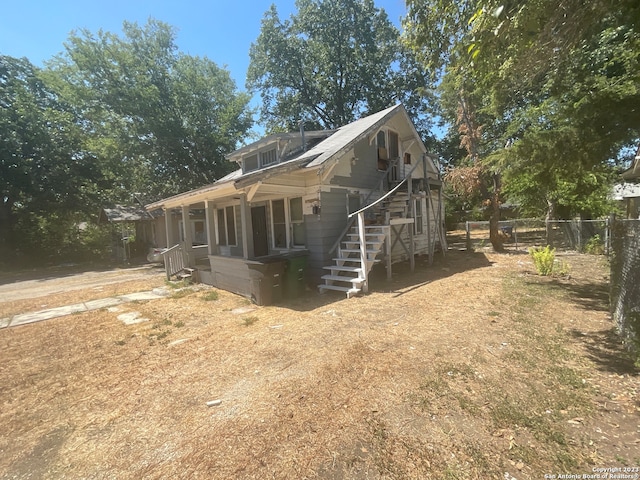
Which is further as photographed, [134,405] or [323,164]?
[323,164]

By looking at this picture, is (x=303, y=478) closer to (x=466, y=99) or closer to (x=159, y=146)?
(x=466, y=99)

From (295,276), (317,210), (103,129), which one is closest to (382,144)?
(317,210)

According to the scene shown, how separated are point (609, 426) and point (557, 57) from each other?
206 inches

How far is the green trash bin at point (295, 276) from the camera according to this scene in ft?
25.2

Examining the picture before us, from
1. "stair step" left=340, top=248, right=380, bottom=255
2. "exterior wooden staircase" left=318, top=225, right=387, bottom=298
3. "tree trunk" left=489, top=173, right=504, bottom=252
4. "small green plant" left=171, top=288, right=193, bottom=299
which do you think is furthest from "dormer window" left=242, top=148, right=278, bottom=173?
"tree trunk" left=489, top=173, right=504, bottom=252

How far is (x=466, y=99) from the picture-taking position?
1421 cm

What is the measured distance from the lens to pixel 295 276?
782 cm

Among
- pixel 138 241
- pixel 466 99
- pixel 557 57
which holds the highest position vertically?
pixel 466 99

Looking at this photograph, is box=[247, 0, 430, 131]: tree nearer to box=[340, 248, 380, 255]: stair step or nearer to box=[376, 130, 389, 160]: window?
box=[376, 130, 389, 160]: window

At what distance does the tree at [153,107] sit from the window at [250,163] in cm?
913

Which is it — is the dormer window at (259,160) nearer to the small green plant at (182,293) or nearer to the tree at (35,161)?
the small green plant at (182,293)

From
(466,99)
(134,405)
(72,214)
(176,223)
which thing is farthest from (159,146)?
(134,405)

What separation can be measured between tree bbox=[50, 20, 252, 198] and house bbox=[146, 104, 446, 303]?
9.28 metres

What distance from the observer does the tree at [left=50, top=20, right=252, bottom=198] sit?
723 inches
